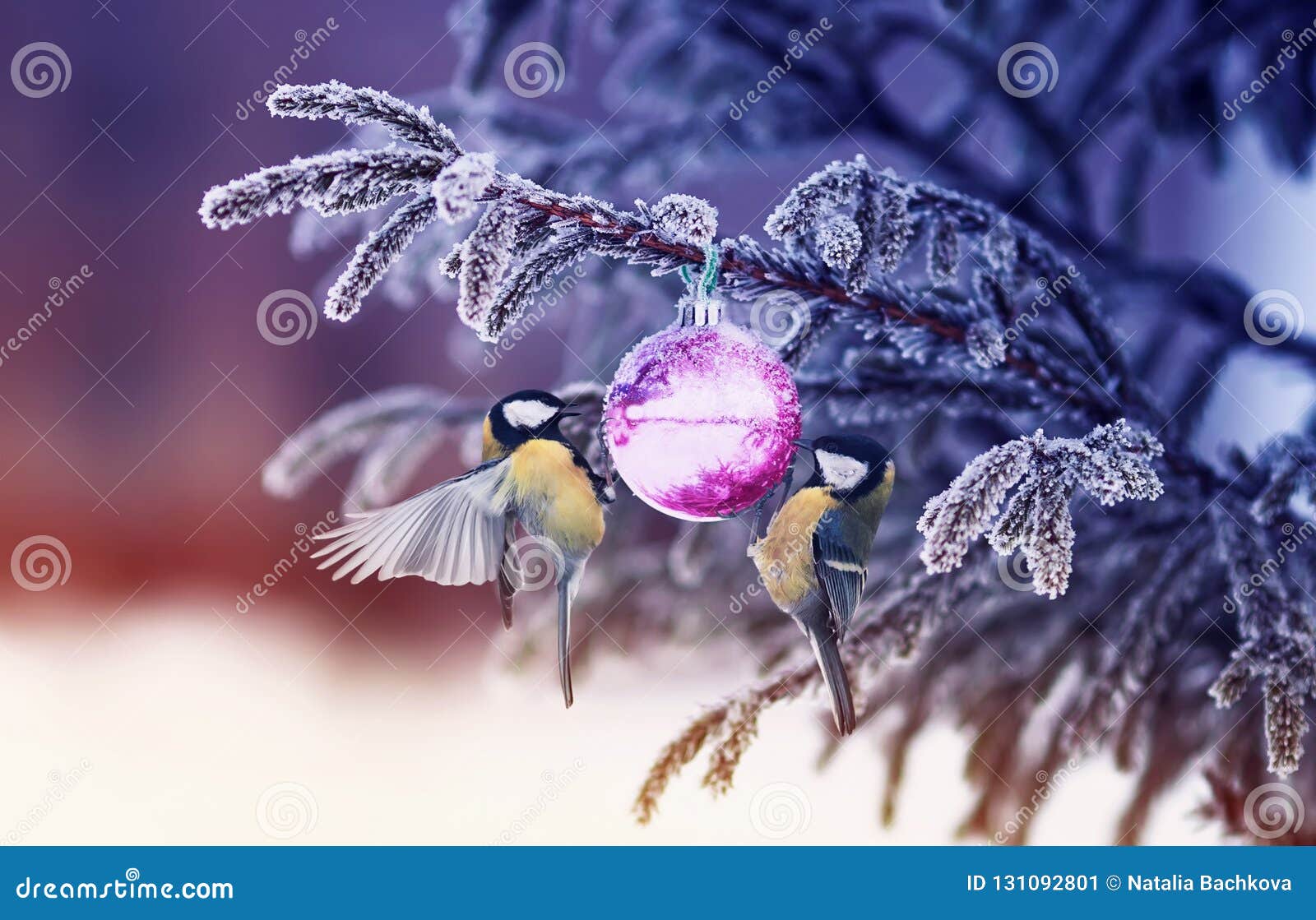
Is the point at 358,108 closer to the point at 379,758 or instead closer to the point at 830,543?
the point at 830,543

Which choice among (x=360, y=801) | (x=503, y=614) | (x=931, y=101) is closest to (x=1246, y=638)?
(x=503, y=614)

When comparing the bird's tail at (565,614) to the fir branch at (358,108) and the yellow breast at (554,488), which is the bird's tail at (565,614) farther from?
the fir branch at (358,108)

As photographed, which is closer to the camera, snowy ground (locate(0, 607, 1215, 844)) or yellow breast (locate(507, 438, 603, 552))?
yellow breast (locate(507, 438, 603, 552))

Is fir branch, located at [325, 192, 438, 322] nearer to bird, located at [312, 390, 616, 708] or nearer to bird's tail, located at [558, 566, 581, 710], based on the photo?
bird, located at [312, 390, 616, 708]

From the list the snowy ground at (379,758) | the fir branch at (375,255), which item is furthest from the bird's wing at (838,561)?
the snowy ground at (379,758)

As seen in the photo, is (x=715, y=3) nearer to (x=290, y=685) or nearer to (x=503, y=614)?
(x=503, y=614)

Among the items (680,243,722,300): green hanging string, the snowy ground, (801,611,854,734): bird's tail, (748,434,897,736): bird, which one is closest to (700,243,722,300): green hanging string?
(680,243,722,300): green hanging string
